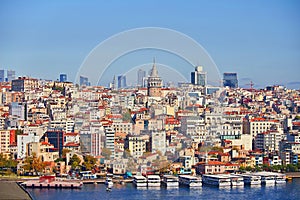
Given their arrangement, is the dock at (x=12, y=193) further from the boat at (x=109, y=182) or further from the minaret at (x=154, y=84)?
the minaret at (x=154, y=84)

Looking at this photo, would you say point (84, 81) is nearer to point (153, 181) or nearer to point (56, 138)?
point (56, 138)

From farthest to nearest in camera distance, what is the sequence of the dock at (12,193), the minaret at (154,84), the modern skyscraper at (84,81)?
the minaret at (154,84)
the modern skyscraper at (84,81)
the dock at (12,193)

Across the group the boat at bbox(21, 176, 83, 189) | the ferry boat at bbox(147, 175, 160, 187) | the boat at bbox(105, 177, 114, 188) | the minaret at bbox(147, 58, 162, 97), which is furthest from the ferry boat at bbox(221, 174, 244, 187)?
the minaret at bbox(147, 58, 162, 97)

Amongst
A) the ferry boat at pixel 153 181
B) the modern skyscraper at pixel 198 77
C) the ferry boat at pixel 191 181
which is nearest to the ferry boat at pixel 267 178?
the ferry boat at pixel 191 181

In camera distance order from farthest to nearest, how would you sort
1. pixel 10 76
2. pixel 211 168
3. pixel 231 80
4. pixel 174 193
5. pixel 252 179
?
pixel 231 80 → pixel 10 76 → pixel 211 168 → pixel 252 179 → pixel 174 193

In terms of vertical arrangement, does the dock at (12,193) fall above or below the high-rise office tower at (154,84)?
below

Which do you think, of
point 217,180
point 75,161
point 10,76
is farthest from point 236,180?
point 10,76

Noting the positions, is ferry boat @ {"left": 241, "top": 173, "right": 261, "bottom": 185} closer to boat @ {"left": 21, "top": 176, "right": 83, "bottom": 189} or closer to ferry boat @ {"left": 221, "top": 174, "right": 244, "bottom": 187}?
ferry boat @ {"left": 221, "top": 174, "right": 244, "bottom": 187}
